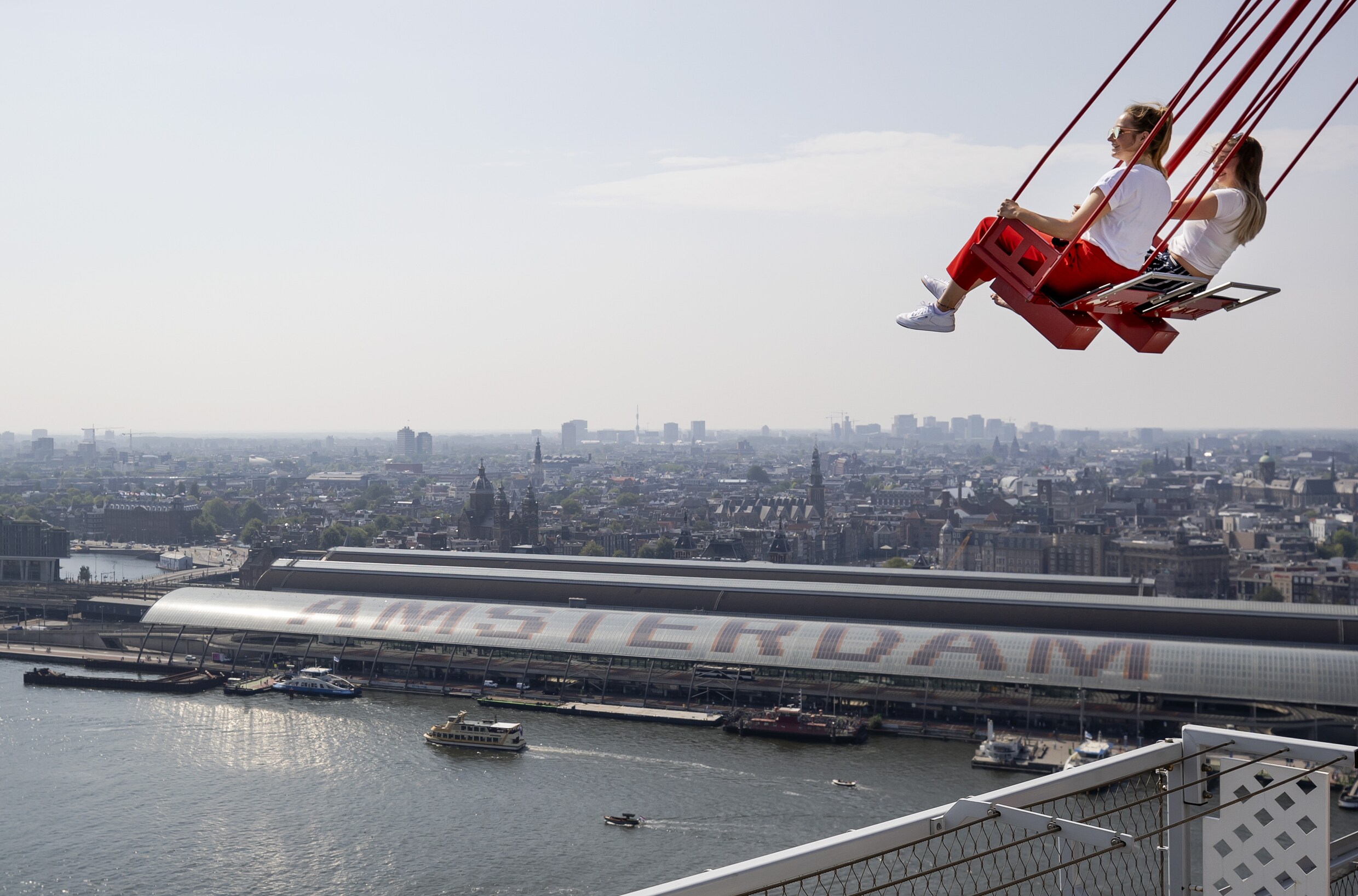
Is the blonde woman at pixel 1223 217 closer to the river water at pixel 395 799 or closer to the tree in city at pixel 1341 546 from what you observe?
the river water at pixel 395 799

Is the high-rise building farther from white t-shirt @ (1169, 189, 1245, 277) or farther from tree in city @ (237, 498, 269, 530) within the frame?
white t-shirt @ (1169, 189, 1245, 277)

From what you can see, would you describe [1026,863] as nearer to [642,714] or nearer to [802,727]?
[802,727]

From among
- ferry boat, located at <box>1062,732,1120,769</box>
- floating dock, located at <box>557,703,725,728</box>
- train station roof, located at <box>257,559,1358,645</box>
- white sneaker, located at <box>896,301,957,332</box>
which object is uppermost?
white sneaker, located at <box>896,301,957,332</box>

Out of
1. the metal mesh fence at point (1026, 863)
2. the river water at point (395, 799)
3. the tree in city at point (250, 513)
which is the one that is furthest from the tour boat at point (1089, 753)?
the tree in city at point (250, 513)

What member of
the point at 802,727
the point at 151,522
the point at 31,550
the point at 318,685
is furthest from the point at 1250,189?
the point at 151,522

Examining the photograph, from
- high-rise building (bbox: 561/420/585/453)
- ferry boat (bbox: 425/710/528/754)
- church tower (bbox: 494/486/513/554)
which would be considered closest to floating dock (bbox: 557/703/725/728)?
ferry boat (bbox: 425/710/528/754)

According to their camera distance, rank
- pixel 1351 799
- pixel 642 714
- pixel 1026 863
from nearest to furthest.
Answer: pixel 1026 863, pixel 1351 799, pixel 642 714
